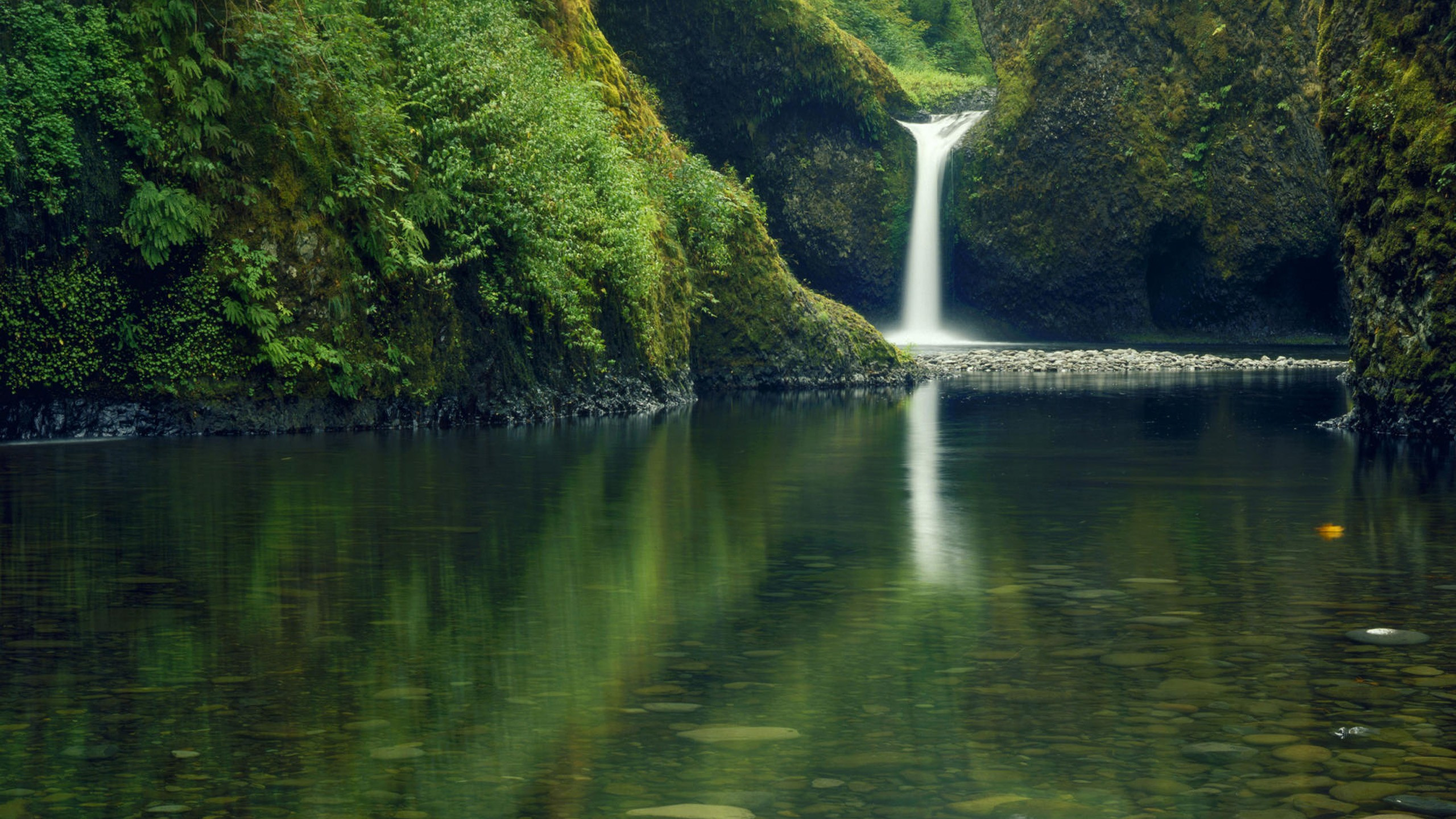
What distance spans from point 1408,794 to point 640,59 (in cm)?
5373

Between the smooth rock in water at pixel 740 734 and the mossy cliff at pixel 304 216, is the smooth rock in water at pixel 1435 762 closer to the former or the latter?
the smooth rock in water at pixel 740 734

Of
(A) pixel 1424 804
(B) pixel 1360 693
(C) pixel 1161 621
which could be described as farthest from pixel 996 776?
(C) pixel 1161 621

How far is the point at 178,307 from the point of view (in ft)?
77.4

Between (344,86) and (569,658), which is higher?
(344,86)

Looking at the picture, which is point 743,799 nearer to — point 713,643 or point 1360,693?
point 713,643

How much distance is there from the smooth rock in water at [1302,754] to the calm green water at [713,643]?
4 cm

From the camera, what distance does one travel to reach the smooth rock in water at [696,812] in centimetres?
562

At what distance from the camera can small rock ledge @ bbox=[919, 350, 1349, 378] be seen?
51469 millimetres

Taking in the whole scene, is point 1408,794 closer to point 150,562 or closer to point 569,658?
point 569,658

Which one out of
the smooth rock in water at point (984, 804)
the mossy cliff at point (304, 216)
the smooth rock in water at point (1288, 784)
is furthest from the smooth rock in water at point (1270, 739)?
the mossy cliff at point (304, 216)

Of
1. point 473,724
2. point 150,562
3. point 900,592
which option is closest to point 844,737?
point 473,724

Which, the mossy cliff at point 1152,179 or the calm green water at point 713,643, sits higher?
the mossy cliff at point 1152,179

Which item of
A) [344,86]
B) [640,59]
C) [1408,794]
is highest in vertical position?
[640,59]

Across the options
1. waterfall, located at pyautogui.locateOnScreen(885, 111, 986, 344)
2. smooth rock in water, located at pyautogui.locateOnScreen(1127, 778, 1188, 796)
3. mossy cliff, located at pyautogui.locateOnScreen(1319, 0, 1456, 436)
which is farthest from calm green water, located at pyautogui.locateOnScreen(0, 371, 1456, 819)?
waterfall, located at pyautogui.locateOnScreen(885, 111, 986, 344)
